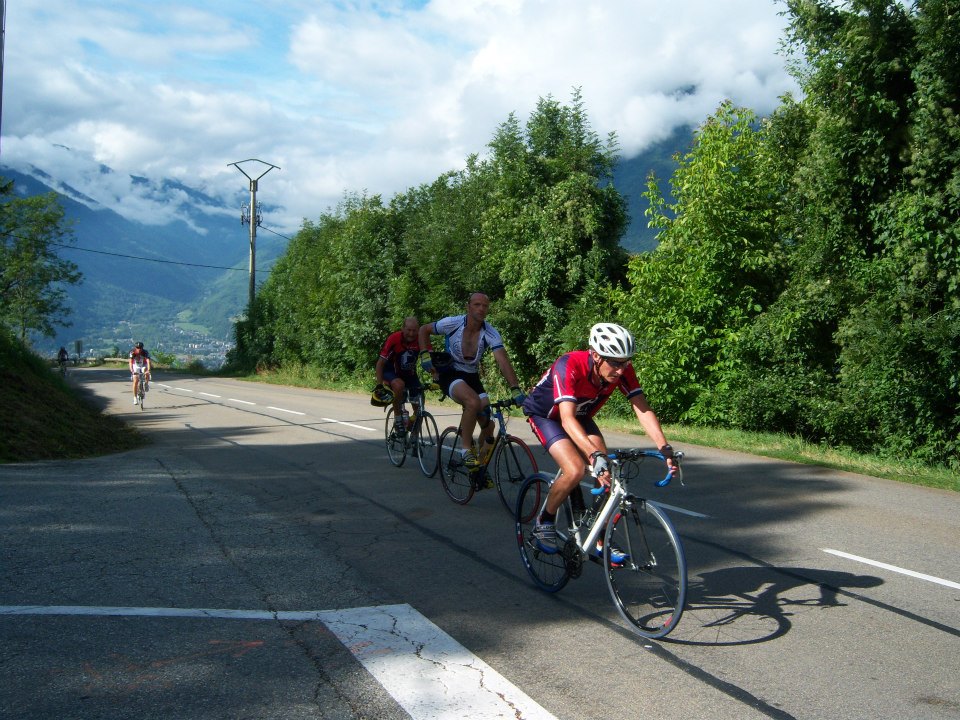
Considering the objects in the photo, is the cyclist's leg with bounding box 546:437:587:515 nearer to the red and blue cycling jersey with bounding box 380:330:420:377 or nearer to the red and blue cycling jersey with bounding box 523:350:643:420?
the red and blue cycling jersey with bounding box 523:350:643:420

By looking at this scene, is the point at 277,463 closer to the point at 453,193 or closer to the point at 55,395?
the point at 55,395

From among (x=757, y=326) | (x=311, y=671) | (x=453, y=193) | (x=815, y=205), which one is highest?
(x=453, y=193)

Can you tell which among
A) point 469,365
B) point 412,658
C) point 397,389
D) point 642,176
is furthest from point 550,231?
point 412,658

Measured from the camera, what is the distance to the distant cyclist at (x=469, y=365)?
804 centimetres

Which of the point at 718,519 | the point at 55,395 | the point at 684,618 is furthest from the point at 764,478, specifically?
the point at 55,395

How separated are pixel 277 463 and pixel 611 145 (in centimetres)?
1621

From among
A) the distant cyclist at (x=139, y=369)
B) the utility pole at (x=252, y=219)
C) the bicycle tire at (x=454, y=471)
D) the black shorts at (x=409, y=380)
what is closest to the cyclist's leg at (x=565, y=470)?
the bicycle tire at (x=454, y=471)

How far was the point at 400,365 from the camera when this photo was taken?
10469 millimetres

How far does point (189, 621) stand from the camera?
187 inches

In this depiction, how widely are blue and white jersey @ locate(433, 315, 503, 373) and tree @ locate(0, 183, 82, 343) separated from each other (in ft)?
167

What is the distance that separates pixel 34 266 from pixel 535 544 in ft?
183

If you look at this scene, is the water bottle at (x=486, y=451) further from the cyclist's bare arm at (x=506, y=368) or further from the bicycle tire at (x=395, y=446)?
the bicycle tire at (x=395, y=446)

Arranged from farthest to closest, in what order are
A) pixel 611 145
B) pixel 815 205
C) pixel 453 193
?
pixel 453 193, pixel 611 145, pixel 815 205

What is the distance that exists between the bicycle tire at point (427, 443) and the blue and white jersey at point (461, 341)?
146cm
